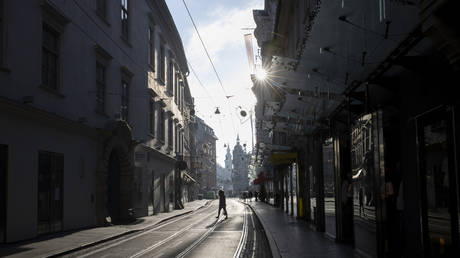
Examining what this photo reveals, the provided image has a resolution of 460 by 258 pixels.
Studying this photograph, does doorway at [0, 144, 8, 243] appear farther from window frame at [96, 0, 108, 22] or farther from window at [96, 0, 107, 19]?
window at [96, 0, 107, 19]

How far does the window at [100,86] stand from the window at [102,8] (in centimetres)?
230

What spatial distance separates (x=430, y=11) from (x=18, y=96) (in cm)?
1267

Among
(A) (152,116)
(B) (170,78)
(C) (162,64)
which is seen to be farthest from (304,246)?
(B) (170,78)

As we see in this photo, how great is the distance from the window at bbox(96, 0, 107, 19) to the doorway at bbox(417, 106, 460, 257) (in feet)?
57.7

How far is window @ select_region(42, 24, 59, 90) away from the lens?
17.2m

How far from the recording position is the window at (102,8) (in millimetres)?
22466

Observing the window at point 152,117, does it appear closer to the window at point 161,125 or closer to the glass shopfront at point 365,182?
the window at point 161,125

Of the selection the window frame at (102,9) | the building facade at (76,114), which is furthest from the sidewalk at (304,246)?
the window frame at (102,9)

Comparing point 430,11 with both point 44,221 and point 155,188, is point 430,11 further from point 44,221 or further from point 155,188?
point 155,188

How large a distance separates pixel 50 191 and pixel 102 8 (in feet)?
31.5

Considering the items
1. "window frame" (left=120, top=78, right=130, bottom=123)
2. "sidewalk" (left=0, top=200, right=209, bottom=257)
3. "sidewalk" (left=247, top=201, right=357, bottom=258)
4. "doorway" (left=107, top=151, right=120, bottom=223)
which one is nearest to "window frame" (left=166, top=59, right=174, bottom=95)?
"window frame" (left=120, top=78, right=130, bottom=123)

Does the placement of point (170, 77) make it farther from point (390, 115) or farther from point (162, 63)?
point (390, 115)

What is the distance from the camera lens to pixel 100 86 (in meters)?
22.8

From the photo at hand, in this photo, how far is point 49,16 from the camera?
Answer: 17406 millimetres
